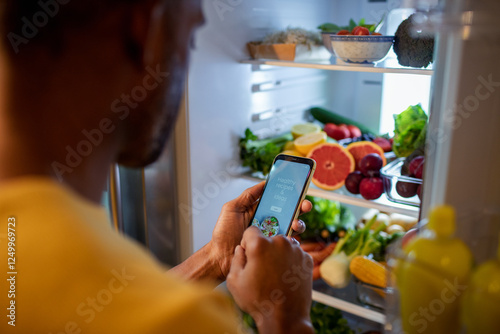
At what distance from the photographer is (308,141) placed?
1528mm

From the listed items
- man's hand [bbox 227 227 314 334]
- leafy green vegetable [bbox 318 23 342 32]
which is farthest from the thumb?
leafy green vegetable [bbox 318 23 342 32]

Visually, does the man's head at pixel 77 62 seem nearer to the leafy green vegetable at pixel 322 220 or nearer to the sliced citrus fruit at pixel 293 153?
the sliced citrus fruit at pixel 293 153

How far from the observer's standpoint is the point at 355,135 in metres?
1.68

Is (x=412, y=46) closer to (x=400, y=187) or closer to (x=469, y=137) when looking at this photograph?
(x=400, y=187)

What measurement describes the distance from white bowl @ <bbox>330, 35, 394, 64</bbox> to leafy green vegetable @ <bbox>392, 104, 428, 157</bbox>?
182 mm

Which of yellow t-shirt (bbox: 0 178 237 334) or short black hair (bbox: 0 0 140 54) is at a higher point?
short black hair (bbox: 0 0 140 54)

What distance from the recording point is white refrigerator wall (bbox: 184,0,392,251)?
4.71ft

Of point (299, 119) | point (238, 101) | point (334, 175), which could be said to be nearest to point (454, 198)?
point (334, 175)

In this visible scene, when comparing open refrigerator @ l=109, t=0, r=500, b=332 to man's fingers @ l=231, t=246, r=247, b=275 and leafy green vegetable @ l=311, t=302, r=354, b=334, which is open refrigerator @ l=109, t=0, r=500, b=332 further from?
man's fingers @ l=231, t=246, r=247, b=275

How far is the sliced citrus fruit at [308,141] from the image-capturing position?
1505 millimetres

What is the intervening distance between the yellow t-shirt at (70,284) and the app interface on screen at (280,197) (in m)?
0.55

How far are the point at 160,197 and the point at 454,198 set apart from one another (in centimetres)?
114

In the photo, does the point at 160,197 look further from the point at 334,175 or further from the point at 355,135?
the point at 355,135

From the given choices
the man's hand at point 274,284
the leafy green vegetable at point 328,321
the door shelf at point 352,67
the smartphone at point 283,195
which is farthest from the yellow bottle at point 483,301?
the leafy green vegetable at point 328,321
